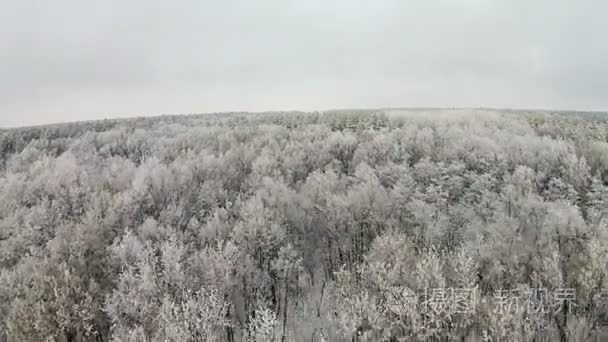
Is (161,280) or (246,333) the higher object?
(161,280)

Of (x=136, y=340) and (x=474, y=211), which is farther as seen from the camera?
(x=474, y=211)

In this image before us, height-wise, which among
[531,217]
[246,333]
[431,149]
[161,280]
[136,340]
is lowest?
[246,333]

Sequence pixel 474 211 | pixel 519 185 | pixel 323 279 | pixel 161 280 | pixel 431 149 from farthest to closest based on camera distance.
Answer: pixel 431 149 → pixel 519 185 → pixel 474 211 → pixel 323 279 → pixel 161 280

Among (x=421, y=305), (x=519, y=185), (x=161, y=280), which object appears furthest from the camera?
(x=519, y=185)

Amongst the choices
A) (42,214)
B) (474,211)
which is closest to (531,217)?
(474,211)

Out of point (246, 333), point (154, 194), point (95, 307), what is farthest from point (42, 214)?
point (246, 333)

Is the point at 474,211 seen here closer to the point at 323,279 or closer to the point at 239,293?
the point at 323,279
